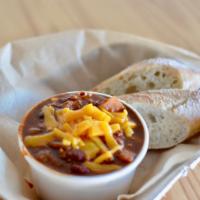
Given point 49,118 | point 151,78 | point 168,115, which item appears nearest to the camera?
point 49,118

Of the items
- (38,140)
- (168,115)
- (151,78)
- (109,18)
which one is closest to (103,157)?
(38,140)

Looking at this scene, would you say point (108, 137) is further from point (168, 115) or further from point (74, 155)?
point (168, 115)

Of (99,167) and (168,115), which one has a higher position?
(99,167)

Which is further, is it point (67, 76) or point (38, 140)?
point (67, 76)

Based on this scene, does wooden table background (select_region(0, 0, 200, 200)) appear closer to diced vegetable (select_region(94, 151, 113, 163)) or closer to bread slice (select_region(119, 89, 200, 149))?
bread slice (select_region(119, 89, 200, 149))

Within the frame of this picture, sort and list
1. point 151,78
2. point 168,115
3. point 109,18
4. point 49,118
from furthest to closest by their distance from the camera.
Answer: point 109,18, point 151,78, point 168,115, point 49,118

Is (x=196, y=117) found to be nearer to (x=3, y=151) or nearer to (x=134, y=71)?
(x=134, y=71)

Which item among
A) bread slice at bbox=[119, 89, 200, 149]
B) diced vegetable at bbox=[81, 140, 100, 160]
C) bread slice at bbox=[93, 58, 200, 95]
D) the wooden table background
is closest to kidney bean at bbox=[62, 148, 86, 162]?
diced vegetable at bbox=[81, 140, 100, 160]

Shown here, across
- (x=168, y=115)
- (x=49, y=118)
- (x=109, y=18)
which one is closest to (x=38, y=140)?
(x=49, y=118)

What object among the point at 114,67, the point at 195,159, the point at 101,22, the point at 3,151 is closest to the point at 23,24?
the point at 101,22
